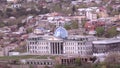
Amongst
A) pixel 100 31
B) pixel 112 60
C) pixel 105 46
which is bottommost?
pixel 112 60

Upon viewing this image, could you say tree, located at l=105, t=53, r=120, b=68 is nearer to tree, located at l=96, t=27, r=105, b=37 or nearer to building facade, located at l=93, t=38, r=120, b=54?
building facade, located at l=93, t=38, r=120, b=54

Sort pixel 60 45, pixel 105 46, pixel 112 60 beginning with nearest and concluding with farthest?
pixel 112 60 → pixel 105 46 → pixel 60 45

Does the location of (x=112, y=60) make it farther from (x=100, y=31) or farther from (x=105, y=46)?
(x=100, y=31)

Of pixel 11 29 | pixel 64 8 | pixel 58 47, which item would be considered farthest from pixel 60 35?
pixel 64 8

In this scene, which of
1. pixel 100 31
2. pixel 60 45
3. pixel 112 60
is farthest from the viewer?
pixel 100 31

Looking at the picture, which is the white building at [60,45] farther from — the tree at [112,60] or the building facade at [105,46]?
the tree at [112,60]

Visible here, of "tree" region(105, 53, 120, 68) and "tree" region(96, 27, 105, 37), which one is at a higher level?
"tree" region(96, 27, 105, 37)

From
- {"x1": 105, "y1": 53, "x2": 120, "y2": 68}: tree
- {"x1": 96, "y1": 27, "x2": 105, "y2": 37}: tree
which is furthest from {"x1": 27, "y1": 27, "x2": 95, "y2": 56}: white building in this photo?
{"x1": 96, "y1": 27, "x2": 105, "y2": 37}: tree

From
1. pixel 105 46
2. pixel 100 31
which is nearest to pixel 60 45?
pixel 105 46
